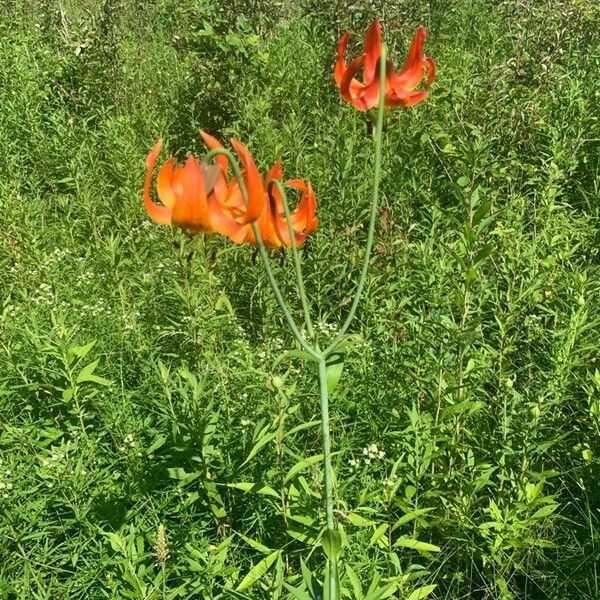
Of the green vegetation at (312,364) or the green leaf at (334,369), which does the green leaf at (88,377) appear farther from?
the green leaf at (334,369)

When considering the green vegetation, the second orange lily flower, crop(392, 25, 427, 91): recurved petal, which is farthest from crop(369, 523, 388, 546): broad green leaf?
crop(392, 25, 427, 91): recurved petal

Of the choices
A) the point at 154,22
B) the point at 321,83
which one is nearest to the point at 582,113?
the point at 321,83

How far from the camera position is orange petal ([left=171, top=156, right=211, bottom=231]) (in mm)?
1141

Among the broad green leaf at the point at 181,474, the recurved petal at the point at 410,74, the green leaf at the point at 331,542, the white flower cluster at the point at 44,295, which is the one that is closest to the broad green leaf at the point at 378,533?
the green leaf at the point at 331,542

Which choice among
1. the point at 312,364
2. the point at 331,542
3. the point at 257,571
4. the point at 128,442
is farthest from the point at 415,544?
the point at 128,442

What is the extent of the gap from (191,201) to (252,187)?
13cm

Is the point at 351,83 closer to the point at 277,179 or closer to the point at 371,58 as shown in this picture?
the point at 371,58

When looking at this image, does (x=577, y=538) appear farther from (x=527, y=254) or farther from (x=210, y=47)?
(x=210, y=47)

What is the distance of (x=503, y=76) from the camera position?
3.28 meters

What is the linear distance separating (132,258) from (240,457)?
4.63 feet

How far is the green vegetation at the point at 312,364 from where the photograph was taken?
174 centimetres

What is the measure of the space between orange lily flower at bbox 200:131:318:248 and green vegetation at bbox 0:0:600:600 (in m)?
0.22

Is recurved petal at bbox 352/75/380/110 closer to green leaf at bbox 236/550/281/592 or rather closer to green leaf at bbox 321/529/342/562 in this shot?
green leaf at bbox 321/529/342/562

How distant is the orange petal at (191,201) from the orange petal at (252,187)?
0.28ft
